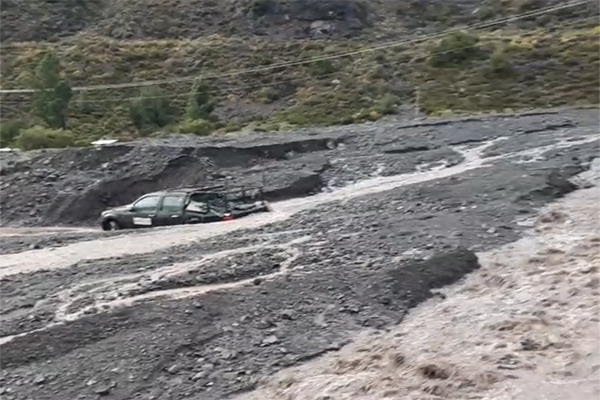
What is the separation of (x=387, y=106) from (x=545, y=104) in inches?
326

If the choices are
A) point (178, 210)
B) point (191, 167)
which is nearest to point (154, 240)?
point (178, 210)

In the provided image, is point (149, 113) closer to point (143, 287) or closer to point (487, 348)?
point (143, 287)

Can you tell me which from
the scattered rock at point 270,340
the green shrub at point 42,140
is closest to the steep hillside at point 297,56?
the green shrub at point 42,140

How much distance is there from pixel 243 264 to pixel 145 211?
7.08m

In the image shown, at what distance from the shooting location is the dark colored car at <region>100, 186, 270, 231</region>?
21.6 m

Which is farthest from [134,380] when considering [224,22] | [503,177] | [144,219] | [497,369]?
[224,22]

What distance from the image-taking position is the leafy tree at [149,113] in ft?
167

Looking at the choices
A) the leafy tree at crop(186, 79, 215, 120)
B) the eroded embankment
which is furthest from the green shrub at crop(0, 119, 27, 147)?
the eroded embankment

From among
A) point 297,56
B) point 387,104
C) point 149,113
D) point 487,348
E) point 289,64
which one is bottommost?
point 387,104

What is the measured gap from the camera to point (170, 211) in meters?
21.8

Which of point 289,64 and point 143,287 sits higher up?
point 143,287

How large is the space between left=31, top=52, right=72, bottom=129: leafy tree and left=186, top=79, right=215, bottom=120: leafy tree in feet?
21.7

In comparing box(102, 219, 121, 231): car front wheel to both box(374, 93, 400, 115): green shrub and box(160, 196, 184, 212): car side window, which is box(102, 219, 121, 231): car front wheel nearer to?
box(160, 196, 184, 212): car side window

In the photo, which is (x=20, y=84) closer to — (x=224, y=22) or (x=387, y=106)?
(x=224, y=22)
